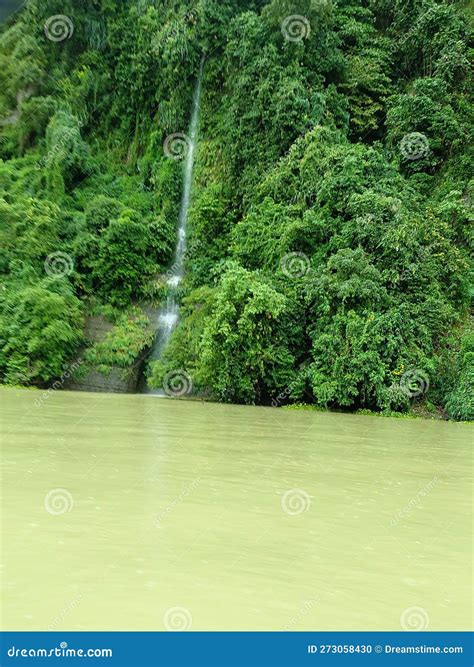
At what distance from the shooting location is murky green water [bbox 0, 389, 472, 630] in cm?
411

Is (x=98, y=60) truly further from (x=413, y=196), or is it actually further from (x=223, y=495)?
(x=223, y=495)

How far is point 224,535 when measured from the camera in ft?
18.1

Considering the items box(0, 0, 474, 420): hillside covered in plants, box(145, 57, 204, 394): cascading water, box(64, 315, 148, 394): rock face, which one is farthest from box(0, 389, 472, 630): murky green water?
box(145, 57, 204, 394): cascading water

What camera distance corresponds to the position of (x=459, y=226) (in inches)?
897

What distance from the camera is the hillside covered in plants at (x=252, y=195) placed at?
64.6 ft

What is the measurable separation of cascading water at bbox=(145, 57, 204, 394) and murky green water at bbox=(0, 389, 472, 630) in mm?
13037

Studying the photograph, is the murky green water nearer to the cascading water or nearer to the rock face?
the rock face

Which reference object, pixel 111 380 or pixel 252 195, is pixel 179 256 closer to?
pixel 252 195

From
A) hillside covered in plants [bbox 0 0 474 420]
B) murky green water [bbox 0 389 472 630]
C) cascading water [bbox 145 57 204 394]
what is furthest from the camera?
cascading water [bbox 145 57 204 394]

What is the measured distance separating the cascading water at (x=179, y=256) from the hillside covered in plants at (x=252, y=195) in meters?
0.29

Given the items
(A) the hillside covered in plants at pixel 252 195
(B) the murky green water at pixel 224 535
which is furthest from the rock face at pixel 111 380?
(B) the murky green water at pixel 224 535

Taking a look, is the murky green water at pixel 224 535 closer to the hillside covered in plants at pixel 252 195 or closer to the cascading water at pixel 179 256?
the hillside covered in plants at pixel 252 195

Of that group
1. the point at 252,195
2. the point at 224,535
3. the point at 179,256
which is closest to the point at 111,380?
the point at 179,256

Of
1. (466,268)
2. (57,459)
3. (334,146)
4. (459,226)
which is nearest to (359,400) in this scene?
(466,268)
